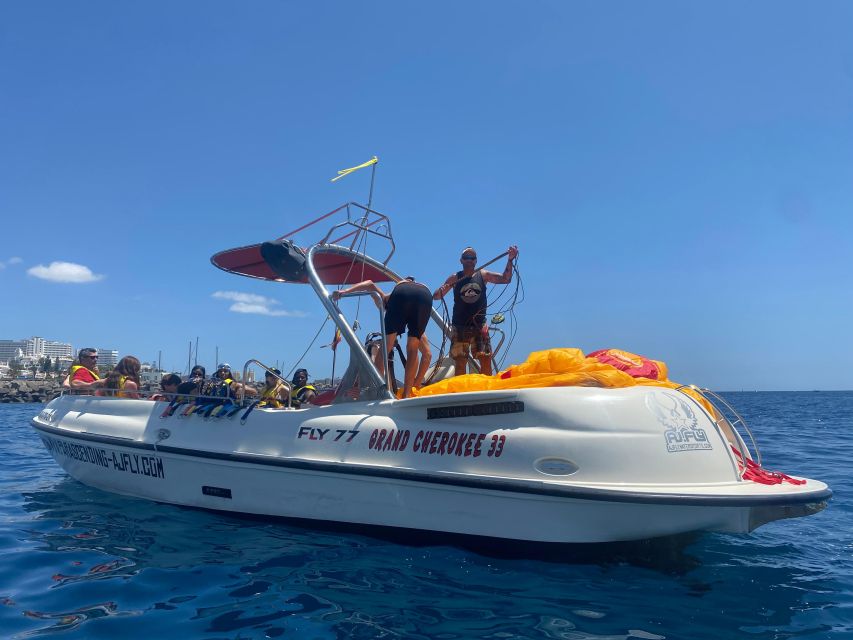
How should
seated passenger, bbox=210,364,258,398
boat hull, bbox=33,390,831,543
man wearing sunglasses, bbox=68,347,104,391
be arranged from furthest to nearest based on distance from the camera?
man wearing sunglasses, bbox=68,347,104,391
seated passenger, bbox=210,364,258,398
boat hull, bbox=33,390,831,543

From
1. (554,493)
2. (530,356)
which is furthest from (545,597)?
(530,356)

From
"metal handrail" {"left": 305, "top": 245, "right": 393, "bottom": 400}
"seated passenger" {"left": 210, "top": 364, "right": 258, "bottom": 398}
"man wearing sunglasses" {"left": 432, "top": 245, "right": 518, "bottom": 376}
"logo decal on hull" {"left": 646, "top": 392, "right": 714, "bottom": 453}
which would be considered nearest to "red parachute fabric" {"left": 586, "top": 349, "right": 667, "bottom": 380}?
"logo decal on hull" {"left": 646, "top": 392, "right": 714, "bottom": 453}

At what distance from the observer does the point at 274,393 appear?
660cm

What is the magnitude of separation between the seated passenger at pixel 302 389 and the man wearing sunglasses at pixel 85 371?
2392 mm

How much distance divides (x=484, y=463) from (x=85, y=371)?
19.2 ft

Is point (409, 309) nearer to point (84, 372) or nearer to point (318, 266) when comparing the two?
point (318, 266)

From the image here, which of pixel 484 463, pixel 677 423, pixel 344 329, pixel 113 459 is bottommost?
pixel 113 459

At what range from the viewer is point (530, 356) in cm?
516

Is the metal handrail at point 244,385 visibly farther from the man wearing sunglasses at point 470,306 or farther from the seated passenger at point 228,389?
the man wearing sunglasses at point 470,306

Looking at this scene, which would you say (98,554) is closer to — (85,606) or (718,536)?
(85,606)

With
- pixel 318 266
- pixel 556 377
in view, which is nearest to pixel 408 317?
pixel 556 377

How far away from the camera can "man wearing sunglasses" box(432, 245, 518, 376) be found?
622cm

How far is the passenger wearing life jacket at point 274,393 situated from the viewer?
586cm

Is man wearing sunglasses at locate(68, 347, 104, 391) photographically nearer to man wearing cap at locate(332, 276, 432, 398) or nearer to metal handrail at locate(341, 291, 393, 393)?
metal handrail at locate(341, 291, 393, 393)
